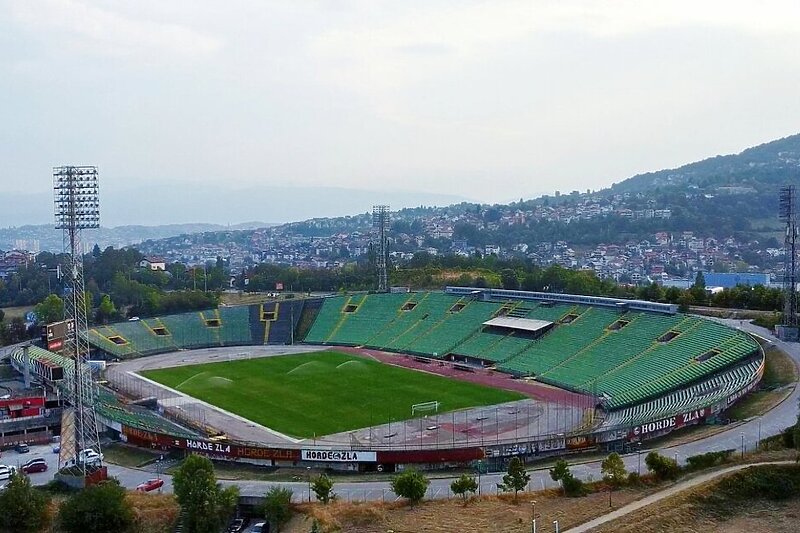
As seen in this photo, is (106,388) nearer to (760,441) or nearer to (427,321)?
(427,321)

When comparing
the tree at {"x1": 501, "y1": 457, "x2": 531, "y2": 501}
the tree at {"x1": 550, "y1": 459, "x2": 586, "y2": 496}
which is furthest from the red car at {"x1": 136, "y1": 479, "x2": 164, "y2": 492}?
the tree at {"x1": 550, "y1": 459, "x2": 586, "y2": 496}

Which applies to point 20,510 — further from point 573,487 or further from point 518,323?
point 518,323

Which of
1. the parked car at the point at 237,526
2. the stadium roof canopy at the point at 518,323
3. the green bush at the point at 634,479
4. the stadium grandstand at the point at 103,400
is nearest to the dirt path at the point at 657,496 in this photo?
the green bush at the point at 634,479

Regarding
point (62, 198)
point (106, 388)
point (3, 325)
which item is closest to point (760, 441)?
point (62, 198)

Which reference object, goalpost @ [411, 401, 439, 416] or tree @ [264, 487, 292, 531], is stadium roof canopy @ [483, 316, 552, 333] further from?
tree @ [264, 487, 292, 531]

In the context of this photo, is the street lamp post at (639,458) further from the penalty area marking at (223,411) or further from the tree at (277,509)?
the penalty area marking at (223,411)

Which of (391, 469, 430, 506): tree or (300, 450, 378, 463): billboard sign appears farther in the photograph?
(300, 450, 378, 463): billboard sign
